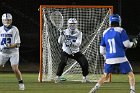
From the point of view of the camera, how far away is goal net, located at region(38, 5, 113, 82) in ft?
49.0

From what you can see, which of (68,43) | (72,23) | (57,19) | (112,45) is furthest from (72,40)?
(112,45)

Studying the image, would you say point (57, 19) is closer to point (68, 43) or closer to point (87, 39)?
point (68, 43)

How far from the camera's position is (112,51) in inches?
409

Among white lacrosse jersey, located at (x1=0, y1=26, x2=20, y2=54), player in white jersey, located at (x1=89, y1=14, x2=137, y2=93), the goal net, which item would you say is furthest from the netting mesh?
player in white jersey, located at (x1=89, y1=14, x2=137, y2=93)

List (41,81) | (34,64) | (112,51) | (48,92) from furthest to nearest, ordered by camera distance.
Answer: (34,64) < (41,81) < (48,92) < (112,51)

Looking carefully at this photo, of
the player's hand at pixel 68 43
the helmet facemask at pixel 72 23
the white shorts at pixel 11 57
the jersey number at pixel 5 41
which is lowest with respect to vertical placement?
the white shorts at pixel 11 57

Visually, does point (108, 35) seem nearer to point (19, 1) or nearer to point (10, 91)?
point (10, 91)

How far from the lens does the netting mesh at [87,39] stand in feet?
49.3

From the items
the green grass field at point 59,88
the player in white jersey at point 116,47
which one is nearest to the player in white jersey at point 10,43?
the green grass field at point 59,88

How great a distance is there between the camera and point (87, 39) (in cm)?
1599

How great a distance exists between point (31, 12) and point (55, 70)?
7773mm

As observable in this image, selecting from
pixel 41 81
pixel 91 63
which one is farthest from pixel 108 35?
pixel 91 63

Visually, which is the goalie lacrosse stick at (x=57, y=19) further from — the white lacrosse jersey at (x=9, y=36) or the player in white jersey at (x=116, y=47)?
the player in white jersey at (x=116, y=47)

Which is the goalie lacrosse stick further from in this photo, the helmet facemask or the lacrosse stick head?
the helmet facemask
